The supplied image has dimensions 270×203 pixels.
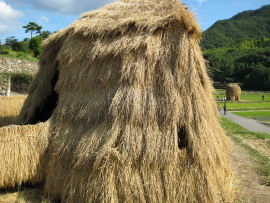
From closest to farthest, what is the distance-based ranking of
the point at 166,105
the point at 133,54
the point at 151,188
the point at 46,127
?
the point at 151,188
the point at 166,105
the point at 133,54
the point at 46,127

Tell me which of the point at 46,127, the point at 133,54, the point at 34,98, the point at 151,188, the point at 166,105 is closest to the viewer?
the point at 151,188

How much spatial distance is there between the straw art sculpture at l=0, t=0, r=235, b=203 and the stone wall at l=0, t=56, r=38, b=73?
20837 millimetres

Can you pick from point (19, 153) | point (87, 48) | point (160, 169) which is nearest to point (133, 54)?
point (87, 48)

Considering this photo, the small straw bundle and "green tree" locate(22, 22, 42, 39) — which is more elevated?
"green tree" locate(22, 22, 42, 39)

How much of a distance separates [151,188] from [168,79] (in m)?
1.97

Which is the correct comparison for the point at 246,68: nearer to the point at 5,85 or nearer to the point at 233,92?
the point at 233,92

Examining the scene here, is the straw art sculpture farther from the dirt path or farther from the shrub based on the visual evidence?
the shrub

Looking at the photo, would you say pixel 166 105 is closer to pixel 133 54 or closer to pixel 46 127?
pixel 133 54

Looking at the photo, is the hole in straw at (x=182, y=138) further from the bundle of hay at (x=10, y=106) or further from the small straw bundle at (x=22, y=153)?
the bundle of hay at (x=10, y=106)

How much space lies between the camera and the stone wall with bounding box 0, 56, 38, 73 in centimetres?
2133

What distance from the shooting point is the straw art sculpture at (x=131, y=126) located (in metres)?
3.47

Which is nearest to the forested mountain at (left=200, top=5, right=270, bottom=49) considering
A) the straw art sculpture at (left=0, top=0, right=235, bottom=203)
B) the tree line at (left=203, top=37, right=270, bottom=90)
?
the tree line at (left=203, top=37, right=270, bottom=90)

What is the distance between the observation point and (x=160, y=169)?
3504mm

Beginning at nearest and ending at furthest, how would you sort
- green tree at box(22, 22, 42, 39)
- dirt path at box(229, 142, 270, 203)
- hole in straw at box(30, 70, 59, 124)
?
dirt path at box(229, 142, 270, 203) → hole in straw at box(30, 70, 59, 124) → green tree at box(22, 22, 42, 39)
